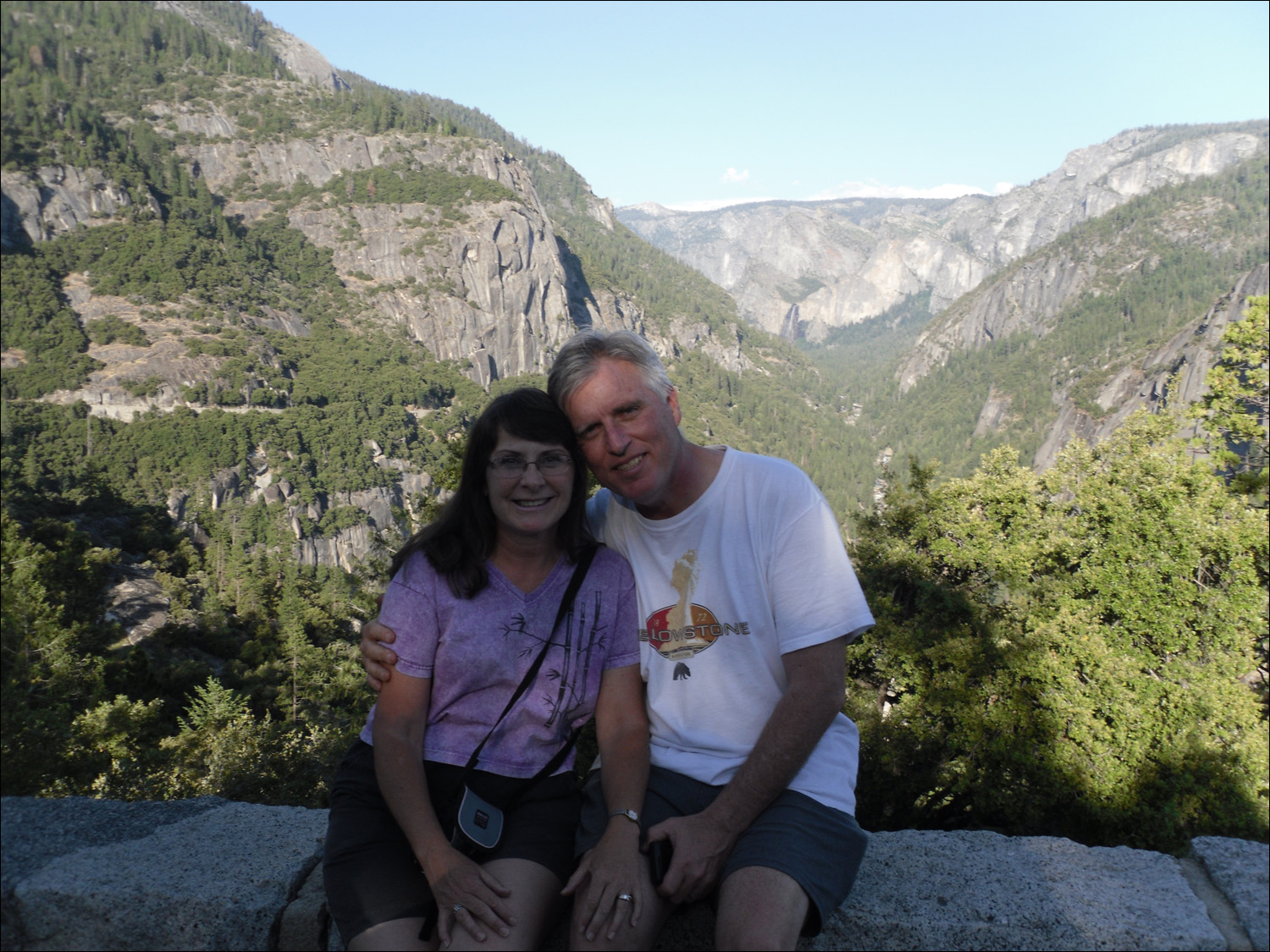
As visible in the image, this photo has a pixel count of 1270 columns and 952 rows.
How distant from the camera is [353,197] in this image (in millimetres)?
131500

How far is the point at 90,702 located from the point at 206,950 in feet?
74.1

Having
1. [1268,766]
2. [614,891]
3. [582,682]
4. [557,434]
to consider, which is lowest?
[1268,766]

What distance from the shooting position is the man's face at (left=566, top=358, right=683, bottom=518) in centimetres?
241

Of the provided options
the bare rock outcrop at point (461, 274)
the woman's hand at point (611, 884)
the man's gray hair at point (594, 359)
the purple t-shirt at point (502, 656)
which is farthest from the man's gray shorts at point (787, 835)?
the bare rock outcrop at point (461, 274)

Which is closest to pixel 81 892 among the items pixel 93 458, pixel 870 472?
pixel 93 458

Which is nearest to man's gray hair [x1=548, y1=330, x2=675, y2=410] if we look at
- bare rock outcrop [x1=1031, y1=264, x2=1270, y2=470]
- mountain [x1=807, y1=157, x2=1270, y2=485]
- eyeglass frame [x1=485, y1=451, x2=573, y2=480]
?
eyeglass frame [x1=485, y1=451, x2=573, y2=480]

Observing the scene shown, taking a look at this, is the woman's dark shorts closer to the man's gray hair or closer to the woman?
the woman

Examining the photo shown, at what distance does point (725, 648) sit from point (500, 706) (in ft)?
2.45

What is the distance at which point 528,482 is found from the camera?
7.90 feet

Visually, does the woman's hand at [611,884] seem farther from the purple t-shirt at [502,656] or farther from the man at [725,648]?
the purple t-shirt at [502,656]

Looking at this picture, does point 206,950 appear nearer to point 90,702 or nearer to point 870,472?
point 90,702

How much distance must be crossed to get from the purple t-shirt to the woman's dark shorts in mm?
70

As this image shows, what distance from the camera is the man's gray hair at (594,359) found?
A: 2445 millimetres

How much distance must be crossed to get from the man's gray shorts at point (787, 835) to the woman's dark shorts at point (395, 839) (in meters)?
0.09
